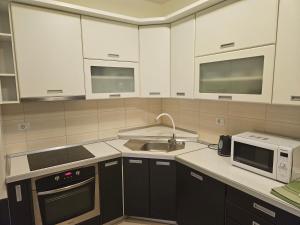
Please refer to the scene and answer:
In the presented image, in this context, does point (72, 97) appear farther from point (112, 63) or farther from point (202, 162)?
point (202, 162)

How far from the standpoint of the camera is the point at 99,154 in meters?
1.92

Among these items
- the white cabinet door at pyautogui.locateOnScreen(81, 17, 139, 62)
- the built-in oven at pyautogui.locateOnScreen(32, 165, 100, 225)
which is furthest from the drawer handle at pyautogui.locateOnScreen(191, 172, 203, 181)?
the white cabinet door at pyautogui.locateOnScreen(81, 17, 139, 62)

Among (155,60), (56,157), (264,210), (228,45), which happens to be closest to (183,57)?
(155,60)

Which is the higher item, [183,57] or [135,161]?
[183,57]

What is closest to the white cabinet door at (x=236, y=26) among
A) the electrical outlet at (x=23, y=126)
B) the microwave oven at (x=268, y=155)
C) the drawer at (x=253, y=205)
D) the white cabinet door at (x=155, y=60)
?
the white cabinet door at (x=155, y=60)

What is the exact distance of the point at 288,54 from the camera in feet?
4.07

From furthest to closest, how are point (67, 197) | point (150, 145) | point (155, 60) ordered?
point (150, 145), point (155, 60), point (67, 197)

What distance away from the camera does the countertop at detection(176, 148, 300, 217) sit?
1.18m

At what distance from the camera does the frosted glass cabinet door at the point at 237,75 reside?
1.37 metres

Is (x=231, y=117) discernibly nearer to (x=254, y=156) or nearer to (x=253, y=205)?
(x=254, y=156)

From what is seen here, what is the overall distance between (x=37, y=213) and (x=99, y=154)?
2.21ft

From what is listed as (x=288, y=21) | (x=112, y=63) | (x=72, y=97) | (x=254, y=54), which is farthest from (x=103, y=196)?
(x=288, y=21)

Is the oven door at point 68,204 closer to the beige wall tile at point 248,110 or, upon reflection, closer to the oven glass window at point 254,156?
the oven glass window at point 254,156

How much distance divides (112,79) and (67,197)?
1.23 m
